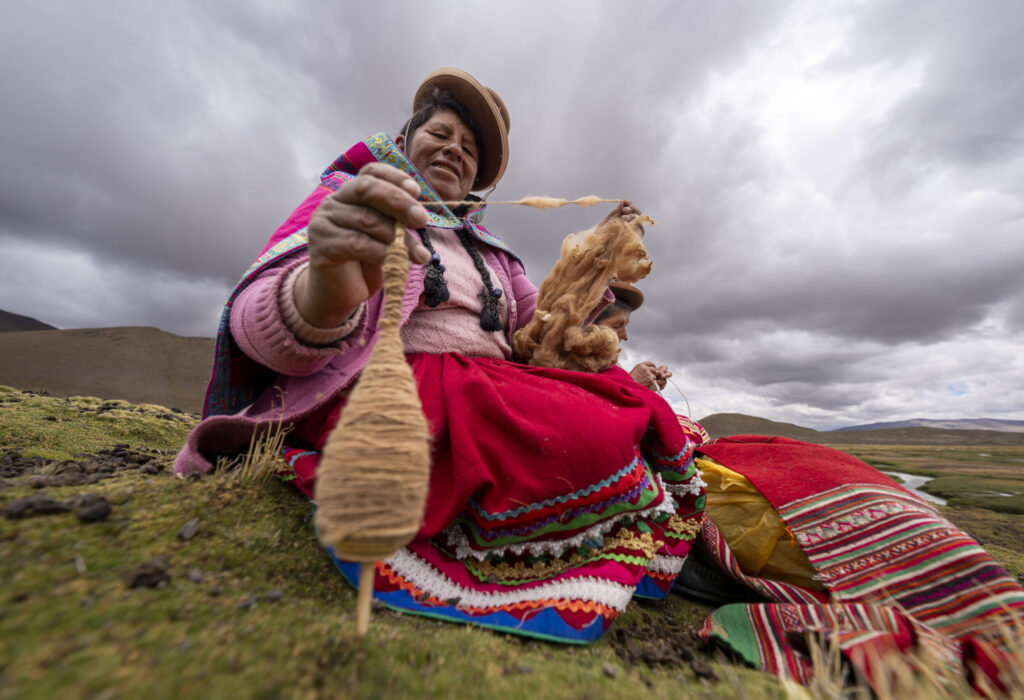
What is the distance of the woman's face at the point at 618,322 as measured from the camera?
319 cm

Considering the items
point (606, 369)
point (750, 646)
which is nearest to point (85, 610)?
point (750, 646)

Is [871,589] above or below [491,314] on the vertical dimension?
below

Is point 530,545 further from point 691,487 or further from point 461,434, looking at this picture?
point 691,487

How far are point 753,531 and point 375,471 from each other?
1.87 m

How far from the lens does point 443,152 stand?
256cm

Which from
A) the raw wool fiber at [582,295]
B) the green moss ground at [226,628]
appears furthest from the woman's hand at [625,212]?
the green moss ground at [226,628]

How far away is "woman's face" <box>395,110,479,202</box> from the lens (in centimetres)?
255

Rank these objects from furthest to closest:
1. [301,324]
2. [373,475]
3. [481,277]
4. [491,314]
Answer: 1. [481,277]
2. [491,314]
3. [301,324]
4. [373,475]

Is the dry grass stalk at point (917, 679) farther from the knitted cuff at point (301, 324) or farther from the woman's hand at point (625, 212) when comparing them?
the woman's hand at point (625, 212)

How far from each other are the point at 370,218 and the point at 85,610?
108 cm

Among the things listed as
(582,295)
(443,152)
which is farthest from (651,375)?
(443,152)

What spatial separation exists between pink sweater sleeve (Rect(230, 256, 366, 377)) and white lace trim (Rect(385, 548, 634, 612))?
0.83m

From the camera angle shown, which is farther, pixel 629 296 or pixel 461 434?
pixel 629 296

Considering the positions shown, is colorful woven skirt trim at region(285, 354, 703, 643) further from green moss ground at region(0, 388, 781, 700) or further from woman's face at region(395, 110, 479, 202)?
woman's face at region(395, 110, 479, 202)
